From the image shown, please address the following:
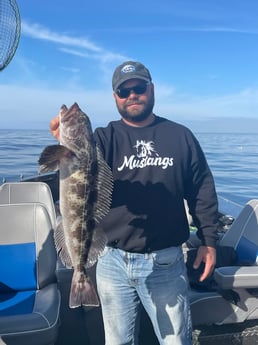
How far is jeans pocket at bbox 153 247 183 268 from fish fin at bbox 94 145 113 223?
1.98 ft

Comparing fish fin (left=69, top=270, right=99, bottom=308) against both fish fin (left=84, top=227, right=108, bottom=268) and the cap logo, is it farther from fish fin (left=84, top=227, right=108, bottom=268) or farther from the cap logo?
the cap logo

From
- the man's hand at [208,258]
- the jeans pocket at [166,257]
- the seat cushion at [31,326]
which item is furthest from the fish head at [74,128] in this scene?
the seat cushion at [31,326]

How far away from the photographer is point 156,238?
9.19ft

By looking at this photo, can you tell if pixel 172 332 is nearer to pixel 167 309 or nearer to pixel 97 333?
pixel 167 309

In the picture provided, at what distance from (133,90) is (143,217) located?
98 cm

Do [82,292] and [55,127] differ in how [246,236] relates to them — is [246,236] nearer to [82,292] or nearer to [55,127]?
[82,292]

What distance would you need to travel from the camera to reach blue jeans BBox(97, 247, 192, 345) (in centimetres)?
280

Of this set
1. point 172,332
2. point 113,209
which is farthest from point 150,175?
point 172,332

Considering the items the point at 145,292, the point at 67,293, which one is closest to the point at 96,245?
the point at 145,292

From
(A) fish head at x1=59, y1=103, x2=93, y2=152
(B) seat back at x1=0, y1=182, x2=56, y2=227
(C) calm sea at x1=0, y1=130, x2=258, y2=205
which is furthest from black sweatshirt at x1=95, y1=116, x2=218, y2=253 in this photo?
(C) calm sea at x1=0, y1=130, x2=258, y2=205

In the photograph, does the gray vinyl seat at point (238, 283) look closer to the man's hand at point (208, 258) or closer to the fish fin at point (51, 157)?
the man's hand at point (208, 258)

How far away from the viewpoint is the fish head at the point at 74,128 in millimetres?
2289

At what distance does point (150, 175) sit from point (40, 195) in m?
3.97

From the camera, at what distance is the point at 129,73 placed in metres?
2.85
